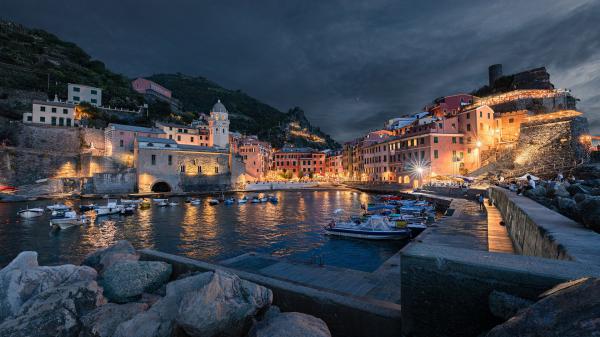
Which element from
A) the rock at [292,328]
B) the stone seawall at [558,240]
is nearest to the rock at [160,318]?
the rock at [292,328]

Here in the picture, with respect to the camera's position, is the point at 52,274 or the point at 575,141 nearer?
the point at 52,274

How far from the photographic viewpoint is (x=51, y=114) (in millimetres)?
54719

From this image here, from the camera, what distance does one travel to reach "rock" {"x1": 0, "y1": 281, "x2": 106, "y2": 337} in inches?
194

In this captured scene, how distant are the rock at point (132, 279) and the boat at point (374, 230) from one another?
1342 centimetres

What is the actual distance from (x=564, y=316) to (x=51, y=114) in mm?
73372

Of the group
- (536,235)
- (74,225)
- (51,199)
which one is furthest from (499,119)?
(51,199)

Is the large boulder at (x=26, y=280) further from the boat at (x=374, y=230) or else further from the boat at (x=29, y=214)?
the boat at (x=29, y=214)

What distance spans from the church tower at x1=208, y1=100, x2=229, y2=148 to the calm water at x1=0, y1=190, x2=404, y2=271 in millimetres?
46153

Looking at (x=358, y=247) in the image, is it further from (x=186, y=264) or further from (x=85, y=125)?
(x=85, y=125)

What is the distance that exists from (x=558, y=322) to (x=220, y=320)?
164 inches

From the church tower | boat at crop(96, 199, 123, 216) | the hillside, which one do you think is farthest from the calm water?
the hillside

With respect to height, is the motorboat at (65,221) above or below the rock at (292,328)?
below

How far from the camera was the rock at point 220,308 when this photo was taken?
4.42 meters

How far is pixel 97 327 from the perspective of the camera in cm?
519
